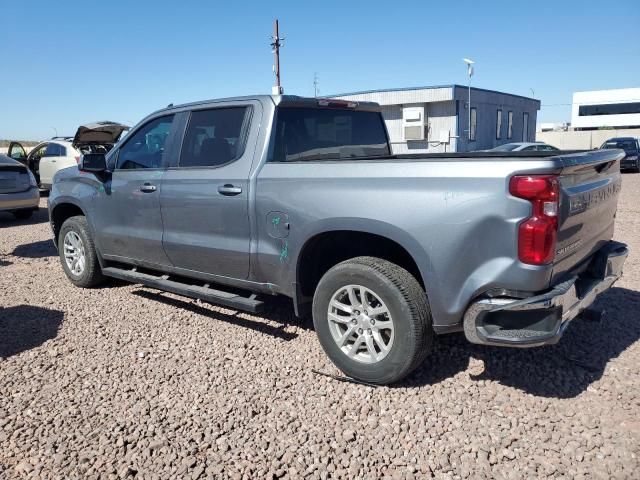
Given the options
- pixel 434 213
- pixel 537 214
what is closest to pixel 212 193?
pixel 434 213

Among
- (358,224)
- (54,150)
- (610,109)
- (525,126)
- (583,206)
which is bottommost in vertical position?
(358,224)

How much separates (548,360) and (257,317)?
249 cm

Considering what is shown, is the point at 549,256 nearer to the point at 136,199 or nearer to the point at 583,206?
the point at 583,206

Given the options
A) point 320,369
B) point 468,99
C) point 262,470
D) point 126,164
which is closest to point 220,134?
point 126,164

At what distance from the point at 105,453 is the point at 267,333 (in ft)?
6.05

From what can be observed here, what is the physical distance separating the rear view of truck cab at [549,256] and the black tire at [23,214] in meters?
10.8

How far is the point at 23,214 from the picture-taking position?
37.4 feet

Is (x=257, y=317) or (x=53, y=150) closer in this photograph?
(x=257, y=317)

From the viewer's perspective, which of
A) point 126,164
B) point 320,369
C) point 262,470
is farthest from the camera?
point 126,164

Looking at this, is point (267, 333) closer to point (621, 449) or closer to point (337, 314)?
point (337, 314)

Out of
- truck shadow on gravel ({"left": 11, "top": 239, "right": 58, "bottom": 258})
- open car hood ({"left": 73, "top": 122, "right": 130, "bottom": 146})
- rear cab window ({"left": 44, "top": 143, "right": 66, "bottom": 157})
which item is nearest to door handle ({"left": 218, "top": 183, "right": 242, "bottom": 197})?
truck shadow on gravel ({"left": 11, "top": 239, "right": 58, "bottom": 258})

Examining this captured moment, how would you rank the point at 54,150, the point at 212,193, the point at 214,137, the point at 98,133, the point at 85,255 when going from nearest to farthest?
the point at 212,193 → the point at 214,137 → the point at 85,255 → the point at 98,133 → the point at 54,150

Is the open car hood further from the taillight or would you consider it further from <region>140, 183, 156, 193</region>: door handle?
the taillight

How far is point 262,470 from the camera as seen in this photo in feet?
8.85
